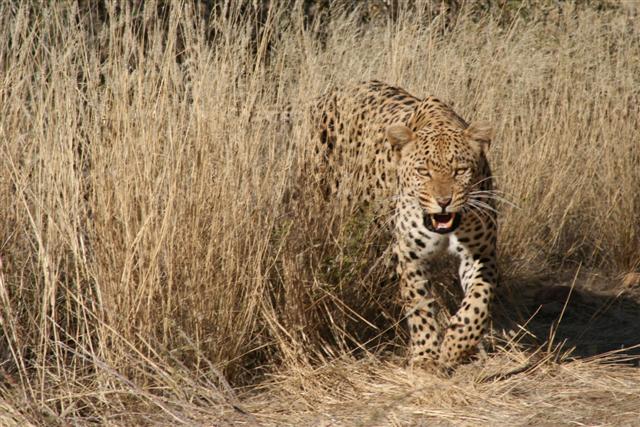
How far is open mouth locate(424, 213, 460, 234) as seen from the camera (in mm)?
4555

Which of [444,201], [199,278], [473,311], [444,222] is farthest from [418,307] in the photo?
[199,278]

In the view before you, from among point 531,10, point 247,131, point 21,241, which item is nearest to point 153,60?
point 247,131

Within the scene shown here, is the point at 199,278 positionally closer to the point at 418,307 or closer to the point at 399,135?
the point at 418,307

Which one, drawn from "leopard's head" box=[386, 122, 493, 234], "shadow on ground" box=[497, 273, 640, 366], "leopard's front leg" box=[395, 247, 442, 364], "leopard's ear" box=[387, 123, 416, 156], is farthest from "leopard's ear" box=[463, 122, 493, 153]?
"shadow on ground" box=[497, 273, 640, 366]

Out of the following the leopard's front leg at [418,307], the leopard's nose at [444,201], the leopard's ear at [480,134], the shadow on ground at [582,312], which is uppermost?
the leopard's ear at [480,134]

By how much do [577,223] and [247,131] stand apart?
304cm

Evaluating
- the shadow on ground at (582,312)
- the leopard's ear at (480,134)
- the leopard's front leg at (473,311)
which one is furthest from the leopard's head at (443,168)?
the shadow on ground at (582,312)

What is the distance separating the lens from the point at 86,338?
4.21 metres

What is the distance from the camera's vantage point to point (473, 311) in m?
4.73

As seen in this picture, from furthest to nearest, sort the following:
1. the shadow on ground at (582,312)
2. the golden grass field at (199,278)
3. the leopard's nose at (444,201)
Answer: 1. the shadow on ground at (582,312)
2. the leopard's nose at (444,201)
3. the golden grass field at (199,278)

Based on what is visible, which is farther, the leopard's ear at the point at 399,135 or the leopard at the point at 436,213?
the leopard's ear at the point at 399,135

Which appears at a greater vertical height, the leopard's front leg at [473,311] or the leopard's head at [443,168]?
the leopard's head at [443,168]

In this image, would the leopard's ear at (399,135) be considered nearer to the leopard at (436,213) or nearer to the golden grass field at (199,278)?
the leopard at (436,213)

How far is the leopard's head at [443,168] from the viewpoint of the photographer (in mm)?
4535
